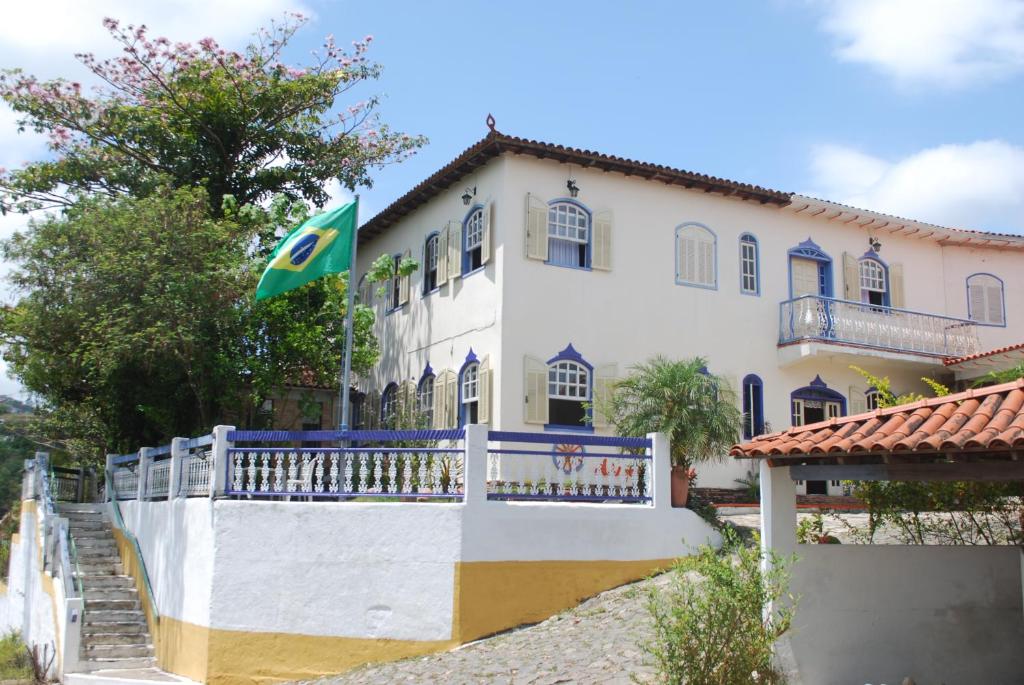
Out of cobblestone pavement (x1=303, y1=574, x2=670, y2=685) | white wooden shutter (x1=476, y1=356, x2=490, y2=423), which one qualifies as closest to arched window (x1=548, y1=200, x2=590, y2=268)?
white wooden shutter (x1=476, y1=356, x2=490, y2=423)

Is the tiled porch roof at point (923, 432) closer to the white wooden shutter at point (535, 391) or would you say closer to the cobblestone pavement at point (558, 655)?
the cobblestone pavement at point (558, 655)

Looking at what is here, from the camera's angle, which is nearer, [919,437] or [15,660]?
[919,437]

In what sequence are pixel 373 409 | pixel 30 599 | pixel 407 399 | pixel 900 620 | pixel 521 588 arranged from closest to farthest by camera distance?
pixel 900 620 < pixel 521 588 < pixel 30 599 < pixel 407 399 < pixel 373 409

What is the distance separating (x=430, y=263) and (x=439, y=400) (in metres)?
3.06

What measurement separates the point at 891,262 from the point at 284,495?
47.4 ft

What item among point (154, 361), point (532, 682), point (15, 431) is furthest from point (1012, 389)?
point (15, 431)

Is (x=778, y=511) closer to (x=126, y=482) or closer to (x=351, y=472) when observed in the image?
(x=351, y=472)

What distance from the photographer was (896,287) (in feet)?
69.6

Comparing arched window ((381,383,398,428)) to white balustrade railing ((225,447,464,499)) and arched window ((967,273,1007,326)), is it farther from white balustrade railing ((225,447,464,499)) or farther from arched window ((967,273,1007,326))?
arched window ((967,273,1007,326))

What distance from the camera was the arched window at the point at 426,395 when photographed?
64.7 ft

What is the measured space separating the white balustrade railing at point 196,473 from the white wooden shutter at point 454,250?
649cm

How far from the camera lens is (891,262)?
2142 centimetres

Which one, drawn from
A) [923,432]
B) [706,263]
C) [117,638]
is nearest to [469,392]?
[706,263]

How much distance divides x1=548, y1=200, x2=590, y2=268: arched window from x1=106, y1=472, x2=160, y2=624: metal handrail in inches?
327
